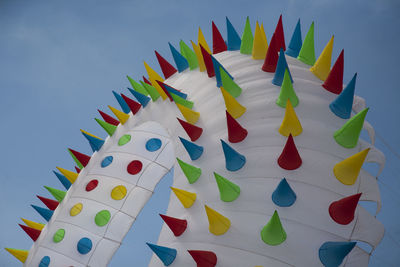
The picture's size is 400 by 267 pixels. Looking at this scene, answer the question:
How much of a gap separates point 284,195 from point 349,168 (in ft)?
1.66

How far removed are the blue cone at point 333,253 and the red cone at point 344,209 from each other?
8.0 inches

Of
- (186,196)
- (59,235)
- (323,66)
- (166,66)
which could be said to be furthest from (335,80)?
(59,235)

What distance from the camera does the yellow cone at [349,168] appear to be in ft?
9.30

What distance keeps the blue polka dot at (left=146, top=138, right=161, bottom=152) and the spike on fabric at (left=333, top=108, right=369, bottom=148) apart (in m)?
2.20

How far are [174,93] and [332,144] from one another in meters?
1.85

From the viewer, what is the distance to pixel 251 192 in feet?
9.77

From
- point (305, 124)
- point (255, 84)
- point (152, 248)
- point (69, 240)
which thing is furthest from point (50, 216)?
point (305, 124)

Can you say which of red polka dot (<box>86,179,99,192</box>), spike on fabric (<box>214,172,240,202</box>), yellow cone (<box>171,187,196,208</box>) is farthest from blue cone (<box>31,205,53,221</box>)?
spike on fabric (<box>214,172,240,202</box>)

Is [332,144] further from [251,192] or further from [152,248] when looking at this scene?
[152,248]

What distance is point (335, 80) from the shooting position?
3.73 m

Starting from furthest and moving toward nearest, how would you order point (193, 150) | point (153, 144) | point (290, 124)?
point (153, 144) < point (193, 150) < point (290, 124)

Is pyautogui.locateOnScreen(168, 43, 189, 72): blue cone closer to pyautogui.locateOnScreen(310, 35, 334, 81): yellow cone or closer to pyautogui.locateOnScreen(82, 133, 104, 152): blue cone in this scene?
pyautogui.locateOnScreen(82, 133, 104, 152): blue cone

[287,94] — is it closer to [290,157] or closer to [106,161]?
[290,157]

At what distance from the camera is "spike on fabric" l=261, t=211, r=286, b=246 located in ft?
8.54
